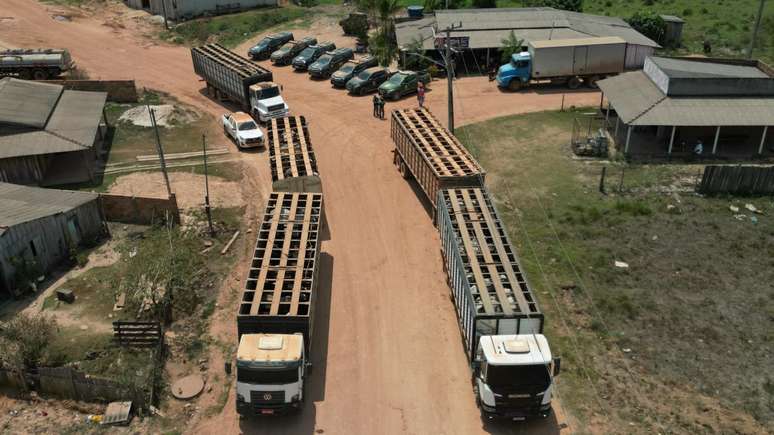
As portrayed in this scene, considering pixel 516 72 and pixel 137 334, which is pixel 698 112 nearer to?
pixel 516 72

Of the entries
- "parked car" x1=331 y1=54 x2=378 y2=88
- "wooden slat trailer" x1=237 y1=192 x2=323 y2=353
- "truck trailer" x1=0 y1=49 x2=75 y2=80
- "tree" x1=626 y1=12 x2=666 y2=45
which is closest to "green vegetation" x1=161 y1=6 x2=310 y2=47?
"truck trailer" x1=0 y1=49 x2=75 y2=80

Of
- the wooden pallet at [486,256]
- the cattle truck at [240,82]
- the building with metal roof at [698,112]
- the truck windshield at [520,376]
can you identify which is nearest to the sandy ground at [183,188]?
the cattle truck at [240,82]

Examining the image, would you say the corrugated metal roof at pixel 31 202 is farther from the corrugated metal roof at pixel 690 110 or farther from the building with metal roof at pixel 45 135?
the corrugated metal roof at pixel 690 110

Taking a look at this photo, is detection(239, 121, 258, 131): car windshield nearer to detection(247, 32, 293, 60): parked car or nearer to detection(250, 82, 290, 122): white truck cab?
detection(250, 82, 290, 122): white truck cab

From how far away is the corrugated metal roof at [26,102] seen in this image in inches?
1314

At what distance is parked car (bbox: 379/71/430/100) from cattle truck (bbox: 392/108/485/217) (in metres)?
8.69

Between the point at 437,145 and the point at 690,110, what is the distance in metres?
14.2

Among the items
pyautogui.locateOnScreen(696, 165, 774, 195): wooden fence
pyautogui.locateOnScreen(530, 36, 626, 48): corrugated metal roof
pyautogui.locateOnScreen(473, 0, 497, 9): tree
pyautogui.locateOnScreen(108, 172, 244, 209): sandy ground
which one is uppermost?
pyautogui.locateOnScreen(473, 0, 497, 9): tree

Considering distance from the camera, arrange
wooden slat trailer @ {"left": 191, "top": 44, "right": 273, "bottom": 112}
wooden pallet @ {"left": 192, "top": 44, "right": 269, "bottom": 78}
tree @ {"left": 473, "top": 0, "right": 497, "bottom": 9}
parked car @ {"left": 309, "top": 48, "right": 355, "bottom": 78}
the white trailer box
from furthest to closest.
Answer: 1. tree @ {"left": 473, "top": 0, "right": 497, "bottom": 9}
2. parked car @ {"left": 309, "top": 48, "right": 355, "bottom": 78}
3. the white trailer box
4. wooden pallet @ {"left": 192, "top": 44, "right": 269, "bottom": 78}
5. wooden slat trailer @ {"left": 191, "top": 44, "right": 273, "bottom": 112}

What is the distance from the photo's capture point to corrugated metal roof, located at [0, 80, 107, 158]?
3197 cm

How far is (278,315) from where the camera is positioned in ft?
63.4

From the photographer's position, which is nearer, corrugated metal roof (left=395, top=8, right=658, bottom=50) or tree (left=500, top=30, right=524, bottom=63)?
tree (left=500, top=30, right=524, bottom=63)

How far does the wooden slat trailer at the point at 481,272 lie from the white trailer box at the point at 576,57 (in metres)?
21.9

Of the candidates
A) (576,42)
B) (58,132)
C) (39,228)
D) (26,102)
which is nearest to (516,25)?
(576,42)
